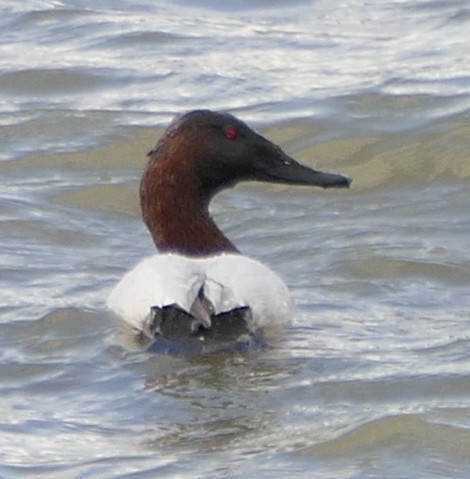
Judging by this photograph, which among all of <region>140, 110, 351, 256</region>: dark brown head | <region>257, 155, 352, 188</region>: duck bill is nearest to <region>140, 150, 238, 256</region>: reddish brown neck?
<region>140, 110, 351, 256</region>: dark brown head

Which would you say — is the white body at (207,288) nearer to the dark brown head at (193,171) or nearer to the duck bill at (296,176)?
the dark brown head at (193,171)

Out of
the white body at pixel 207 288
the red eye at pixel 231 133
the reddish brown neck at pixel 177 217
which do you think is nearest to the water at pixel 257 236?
the white body at pixel 207 288

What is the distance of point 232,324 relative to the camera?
780cm

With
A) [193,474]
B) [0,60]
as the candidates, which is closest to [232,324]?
[193,474]

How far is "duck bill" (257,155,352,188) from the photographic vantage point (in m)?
9.05

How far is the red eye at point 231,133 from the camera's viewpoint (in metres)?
8.90

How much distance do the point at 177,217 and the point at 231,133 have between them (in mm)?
508

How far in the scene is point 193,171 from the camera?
8.92m

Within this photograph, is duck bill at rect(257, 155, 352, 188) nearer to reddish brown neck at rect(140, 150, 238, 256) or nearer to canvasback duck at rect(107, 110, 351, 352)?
canvasback duck at rect(107, 110, 351, 352)

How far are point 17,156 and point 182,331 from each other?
420 cm

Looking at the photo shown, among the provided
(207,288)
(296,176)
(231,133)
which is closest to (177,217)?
(231,133)

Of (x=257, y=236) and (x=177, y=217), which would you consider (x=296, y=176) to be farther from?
(x=257, y=236)

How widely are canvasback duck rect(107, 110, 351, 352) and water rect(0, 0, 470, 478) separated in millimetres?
208

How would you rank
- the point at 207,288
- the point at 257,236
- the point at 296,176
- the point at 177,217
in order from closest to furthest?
the point at 207,288 → the point at 177,217 → the point at 296,176 → the point at 257,236
